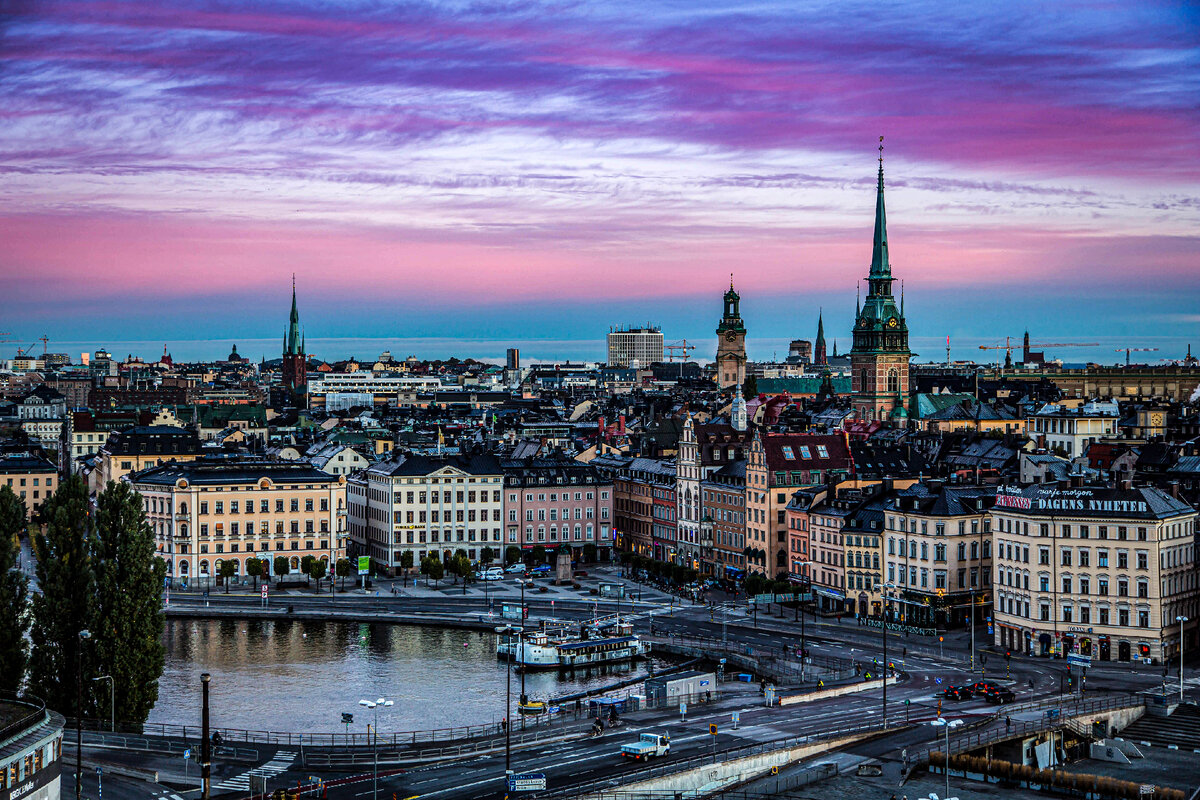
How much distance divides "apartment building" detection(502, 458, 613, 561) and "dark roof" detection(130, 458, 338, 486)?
57.4 ft

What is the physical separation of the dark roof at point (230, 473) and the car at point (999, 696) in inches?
3049

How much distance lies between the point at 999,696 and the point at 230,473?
82094 mm

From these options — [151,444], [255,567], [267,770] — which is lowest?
[267,770]

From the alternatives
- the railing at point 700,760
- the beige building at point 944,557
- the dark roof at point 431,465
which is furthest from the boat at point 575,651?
the dark roof at point 431,465

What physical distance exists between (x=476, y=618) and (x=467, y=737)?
41842 millimetres

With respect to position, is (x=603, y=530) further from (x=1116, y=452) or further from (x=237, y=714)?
(x=237, y=714)

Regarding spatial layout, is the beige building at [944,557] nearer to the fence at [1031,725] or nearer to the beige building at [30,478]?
the fence at [1031,725]

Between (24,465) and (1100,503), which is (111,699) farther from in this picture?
(24,465)

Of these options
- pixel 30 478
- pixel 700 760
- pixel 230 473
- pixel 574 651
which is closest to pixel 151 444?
pixel 30 478

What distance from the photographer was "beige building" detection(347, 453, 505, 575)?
148 m

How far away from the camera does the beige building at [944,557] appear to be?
111 meters

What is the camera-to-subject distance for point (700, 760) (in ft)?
235

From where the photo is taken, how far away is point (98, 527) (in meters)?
83.7

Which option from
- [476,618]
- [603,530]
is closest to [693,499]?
[603,530]
